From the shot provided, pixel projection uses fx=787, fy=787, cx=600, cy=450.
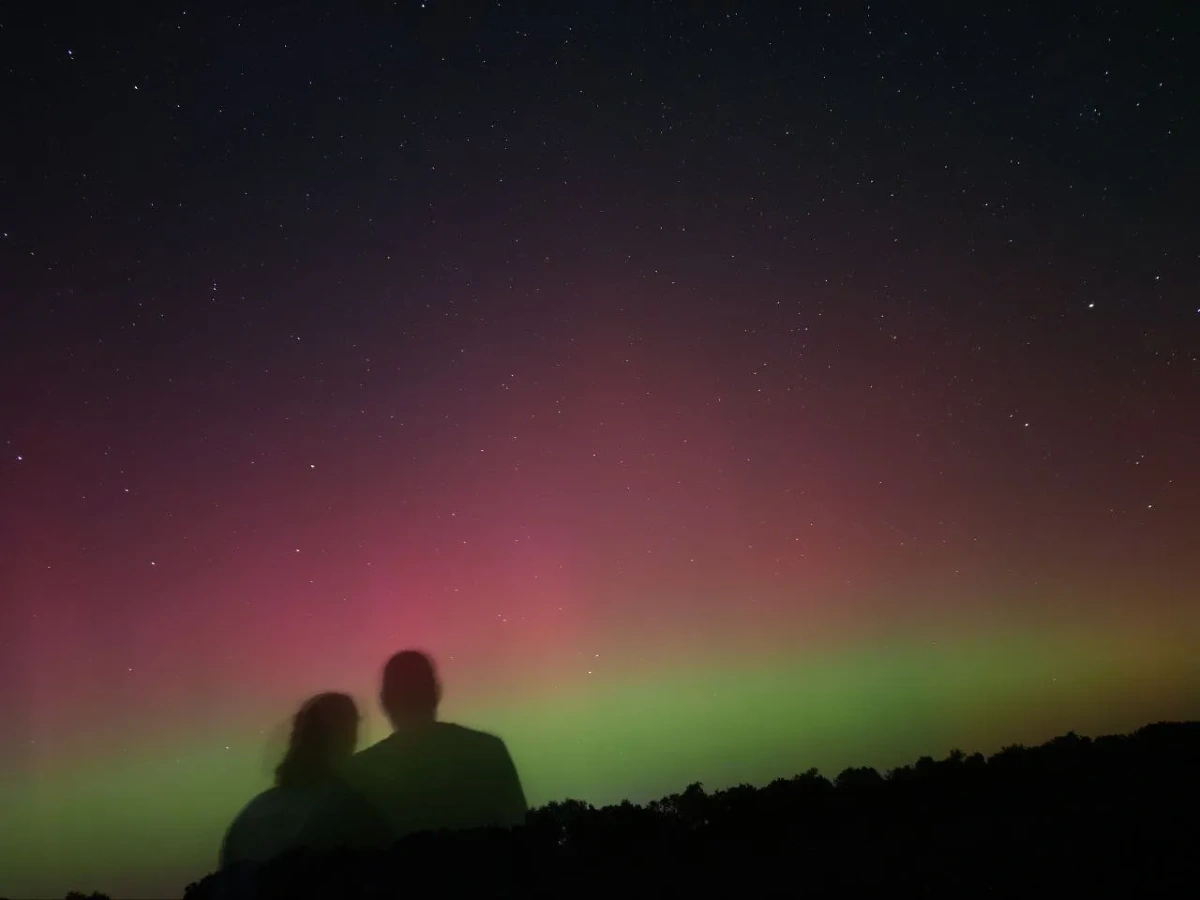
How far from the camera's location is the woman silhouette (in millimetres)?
3221

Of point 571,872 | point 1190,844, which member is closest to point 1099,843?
point 1190,844

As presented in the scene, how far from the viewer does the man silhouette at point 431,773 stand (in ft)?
11.8

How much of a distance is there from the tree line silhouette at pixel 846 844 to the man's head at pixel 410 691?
1.66 metres

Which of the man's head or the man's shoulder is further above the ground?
the man's head

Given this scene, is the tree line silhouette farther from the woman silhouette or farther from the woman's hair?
the woman's hair

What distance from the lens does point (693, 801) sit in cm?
255

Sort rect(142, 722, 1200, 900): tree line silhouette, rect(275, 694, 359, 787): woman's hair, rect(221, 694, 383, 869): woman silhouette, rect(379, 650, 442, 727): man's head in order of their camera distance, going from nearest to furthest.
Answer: rect(142, 722, 1200, 900): tree line silhouette < rect(221, 694, 383, 869): woman silhouette < rect(275, 694, 359, 787): woman's hair < rect(379, 650, 442, 727): man's head

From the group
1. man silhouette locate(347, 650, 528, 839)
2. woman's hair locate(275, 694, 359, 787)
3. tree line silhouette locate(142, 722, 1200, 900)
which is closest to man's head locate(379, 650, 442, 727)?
man silhouette locate(347, 650, 528, 839)

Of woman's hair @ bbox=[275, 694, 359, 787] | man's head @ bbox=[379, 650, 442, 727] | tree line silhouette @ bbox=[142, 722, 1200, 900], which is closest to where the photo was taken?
tree line silhouette @ bbox=[142, 722, 1200, 900]

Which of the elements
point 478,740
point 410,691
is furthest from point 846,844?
point 410,691

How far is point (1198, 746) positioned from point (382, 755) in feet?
11.2

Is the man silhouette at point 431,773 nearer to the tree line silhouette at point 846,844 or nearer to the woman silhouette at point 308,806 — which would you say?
the woman silhouette at point 308,806

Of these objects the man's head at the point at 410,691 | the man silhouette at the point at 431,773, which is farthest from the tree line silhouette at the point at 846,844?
the man's head at the point at 410,691

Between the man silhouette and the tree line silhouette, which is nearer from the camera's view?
the tree line silhouette
